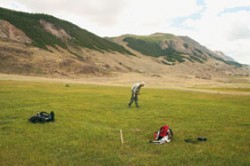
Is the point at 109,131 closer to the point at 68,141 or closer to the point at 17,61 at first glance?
the point at 68,141

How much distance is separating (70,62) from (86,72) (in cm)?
1083

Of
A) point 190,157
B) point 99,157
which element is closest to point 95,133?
point 99,157

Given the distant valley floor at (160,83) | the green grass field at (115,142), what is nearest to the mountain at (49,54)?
the distant valley floor at (160,83)

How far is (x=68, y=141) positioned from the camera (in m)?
14.4

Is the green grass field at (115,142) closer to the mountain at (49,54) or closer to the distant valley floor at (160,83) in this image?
the distant valley floor at (160,83)

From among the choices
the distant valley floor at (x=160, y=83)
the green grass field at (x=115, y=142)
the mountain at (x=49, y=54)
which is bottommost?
the green grass field at (x=115, y=142)

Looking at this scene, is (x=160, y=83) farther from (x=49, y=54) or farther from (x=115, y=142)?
(x=115, y=142)

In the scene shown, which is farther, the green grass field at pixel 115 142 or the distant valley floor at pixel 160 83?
the distant valley floor at pixel 160 83

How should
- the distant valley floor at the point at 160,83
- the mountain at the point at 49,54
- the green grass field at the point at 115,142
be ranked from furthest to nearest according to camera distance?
1. the mountain at the point at 49,54
2. the distant valley floor at the point at 160,83
3. the green grass field at the point at 115,142

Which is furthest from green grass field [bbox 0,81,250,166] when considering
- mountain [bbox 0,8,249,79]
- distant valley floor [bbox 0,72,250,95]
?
mountain [bbox 0,8,249,79]

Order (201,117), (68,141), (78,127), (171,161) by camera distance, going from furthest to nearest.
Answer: (201,117) → (78,127) → (68,141) → (171,161)

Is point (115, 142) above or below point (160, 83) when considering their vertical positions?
below

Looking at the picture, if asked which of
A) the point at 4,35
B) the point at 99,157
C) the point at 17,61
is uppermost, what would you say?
the point at 4,35

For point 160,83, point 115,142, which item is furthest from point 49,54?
→ point 115,142
